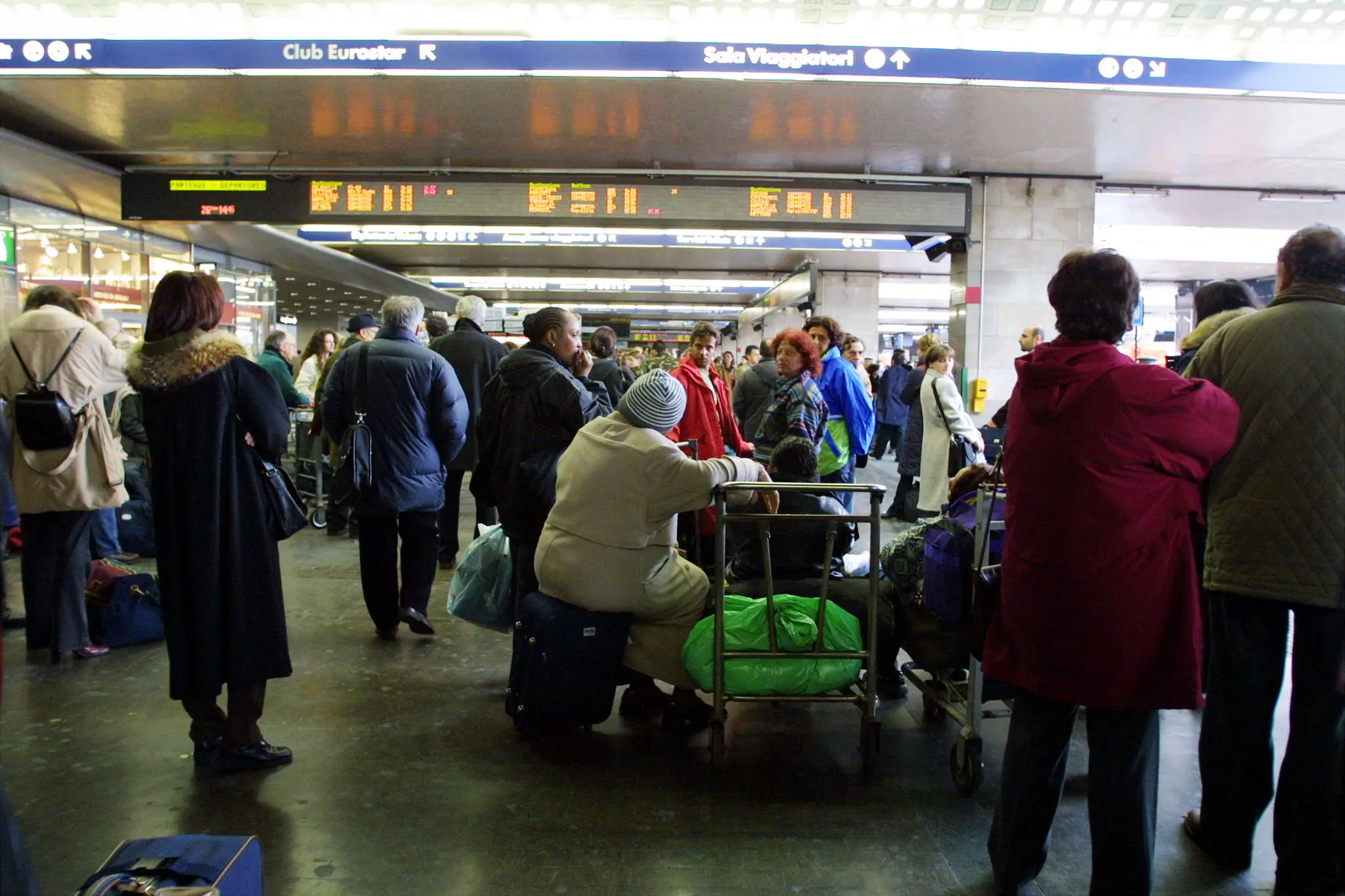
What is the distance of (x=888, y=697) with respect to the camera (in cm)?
416

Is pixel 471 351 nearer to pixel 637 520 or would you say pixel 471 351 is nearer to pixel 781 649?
pixel 637 520

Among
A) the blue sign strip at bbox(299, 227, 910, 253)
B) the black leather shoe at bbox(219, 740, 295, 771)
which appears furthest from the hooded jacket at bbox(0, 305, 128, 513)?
the blue sign strip at bbox(299, 227, 910, 253)

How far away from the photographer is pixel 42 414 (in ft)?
14.1

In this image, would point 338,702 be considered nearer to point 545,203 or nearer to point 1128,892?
point 1128,892

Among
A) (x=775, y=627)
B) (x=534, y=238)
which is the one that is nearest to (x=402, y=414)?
(x=775, y=627)

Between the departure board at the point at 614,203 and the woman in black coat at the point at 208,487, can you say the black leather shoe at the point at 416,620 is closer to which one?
the woman in black coat at the point at 208,487

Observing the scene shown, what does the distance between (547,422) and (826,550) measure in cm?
147

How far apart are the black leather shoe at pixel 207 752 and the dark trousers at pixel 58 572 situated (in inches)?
67.7

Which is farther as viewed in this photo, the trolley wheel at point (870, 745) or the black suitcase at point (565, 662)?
the black suitcase at point (565, 662)

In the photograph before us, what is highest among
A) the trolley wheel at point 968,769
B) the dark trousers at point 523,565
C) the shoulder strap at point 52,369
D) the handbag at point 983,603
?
the shoulder strap at point 52,369

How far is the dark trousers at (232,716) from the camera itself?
129 inches

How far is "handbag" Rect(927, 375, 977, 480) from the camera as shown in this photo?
708 centimetres

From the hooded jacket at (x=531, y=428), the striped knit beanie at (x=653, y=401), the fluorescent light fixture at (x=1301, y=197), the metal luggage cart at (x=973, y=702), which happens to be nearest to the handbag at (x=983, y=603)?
the metal luggage cart at (x=973, y=702)

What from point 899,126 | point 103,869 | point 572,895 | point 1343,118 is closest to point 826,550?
point 572,895
